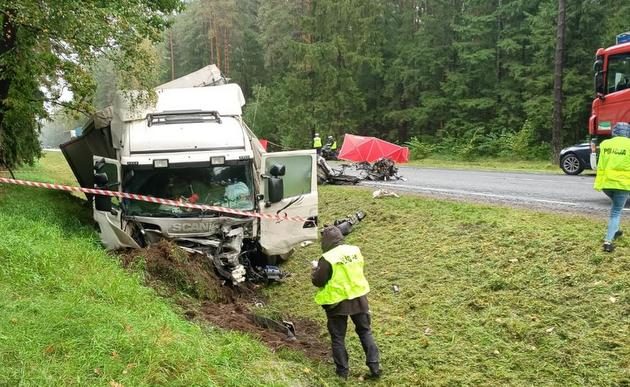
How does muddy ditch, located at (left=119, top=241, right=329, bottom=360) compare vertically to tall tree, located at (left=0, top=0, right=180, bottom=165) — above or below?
below

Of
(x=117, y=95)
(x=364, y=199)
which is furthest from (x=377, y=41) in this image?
(x=117, y=95)

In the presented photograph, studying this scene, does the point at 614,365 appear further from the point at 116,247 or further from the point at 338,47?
the point at 338,47

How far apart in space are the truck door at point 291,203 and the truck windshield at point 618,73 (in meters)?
7.87

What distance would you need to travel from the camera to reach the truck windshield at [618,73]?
11.8 meters

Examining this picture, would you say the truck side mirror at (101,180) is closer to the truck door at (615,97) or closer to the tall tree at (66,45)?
the tall tree at (66,45)

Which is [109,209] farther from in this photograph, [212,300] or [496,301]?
[496,301]

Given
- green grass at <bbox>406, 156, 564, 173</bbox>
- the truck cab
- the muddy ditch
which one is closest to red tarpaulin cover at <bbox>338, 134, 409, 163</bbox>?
green grass at <bbox>406, 156, 564, 173</bbox>

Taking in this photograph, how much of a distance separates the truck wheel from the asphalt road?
32.0 inches

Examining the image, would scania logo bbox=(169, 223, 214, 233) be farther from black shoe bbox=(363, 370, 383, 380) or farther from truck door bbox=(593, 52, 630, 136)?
truck door bbox=(593, 52, 630, 136)

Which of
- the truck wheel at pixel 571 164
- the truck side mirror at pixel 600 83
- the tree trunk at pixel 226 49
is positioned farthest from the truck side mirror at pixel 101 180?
the tree trunk at pixel 226 49

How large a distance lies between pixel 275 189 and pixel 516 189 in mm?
6335

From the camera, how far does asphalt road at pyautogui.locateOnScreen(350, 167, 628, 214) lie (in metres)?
9.38

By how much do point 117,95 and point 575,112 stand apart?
22.3 meters

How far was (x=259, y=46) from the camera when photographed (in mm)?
49719
